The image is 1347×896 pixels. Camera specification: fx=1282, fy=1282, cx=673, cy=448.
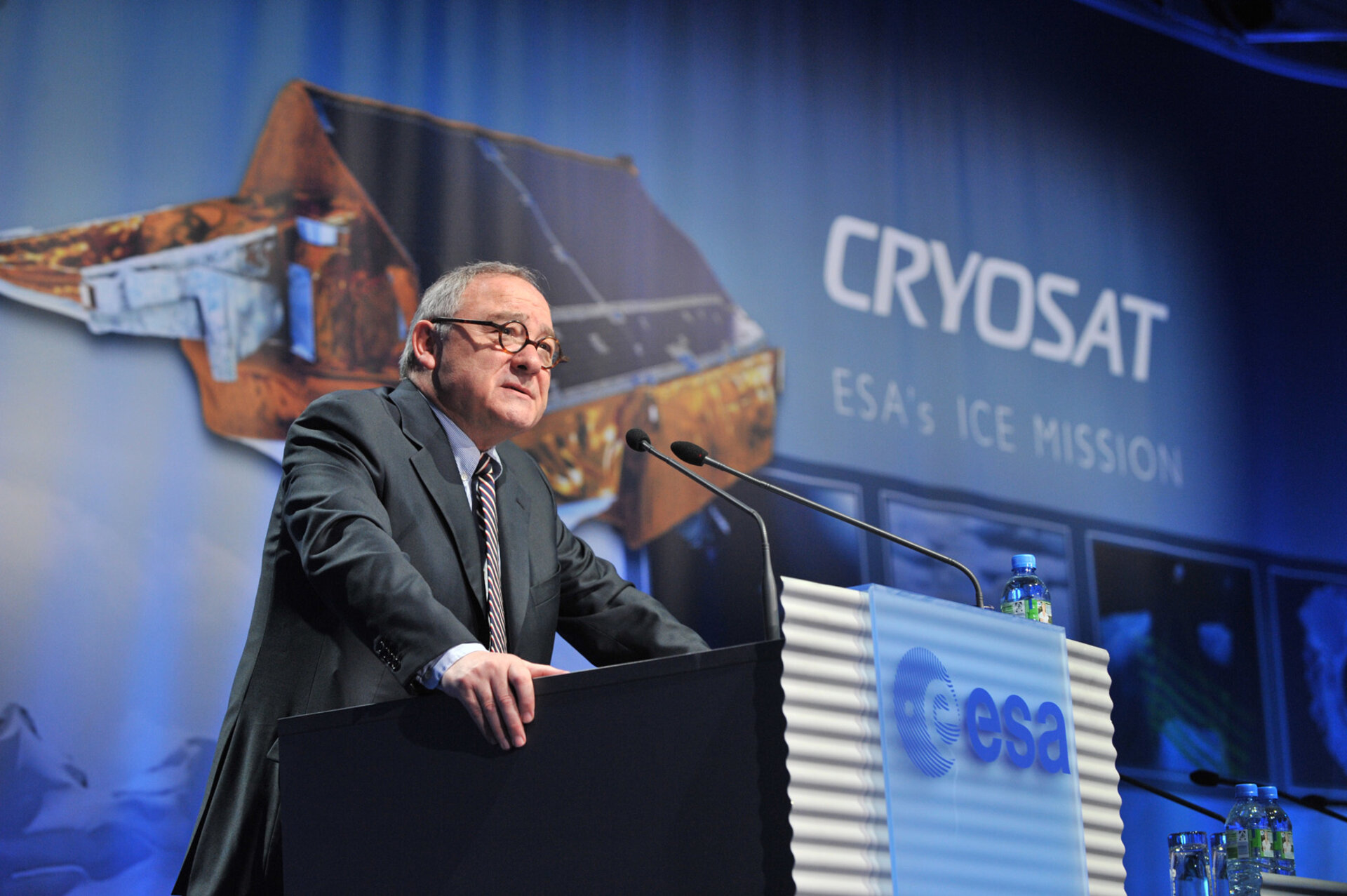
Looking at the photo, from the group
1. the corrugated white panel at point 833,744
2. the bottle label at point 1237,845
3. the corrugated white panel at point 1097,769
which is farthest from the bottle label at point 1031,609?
the corrugated white panel at point 833,744

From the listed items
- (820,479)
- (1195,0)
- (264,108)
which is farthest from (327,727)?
(1195,0)

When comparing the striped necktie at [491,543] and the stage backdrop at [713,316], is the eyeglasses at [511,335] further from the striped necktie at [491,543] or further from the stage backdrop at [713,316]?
the stage backdrop at [713,316]

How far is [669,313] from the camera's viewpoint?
153 inches

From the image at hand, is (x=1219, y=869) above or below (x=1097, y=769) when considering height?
below

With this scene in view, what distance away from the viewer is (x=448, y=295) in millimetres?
2088

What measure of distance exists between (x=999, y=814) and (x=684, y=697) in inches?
13.1

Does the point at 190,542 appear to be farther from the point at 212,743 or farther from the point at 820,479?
the point at 820,479

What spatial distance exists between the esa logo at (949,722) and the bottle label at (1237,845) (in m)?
2.44

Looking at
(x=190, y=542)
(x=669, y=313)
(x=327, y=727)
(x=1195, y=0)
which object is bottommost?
(x=327, y=727)

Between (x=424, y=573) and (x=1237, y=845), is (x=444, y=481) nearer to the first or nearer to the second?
(x=424, y=573)

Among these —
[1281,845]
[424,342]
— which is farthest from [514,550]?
[1281,845]

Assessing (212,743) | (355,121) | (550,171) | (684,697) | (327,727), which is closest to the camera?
(684,697)

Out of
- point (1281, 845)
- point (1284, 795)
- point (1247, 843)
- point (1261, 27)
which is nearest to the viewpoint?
point (1247, 843)

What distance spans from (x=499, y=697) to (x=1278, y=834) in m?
3.50
